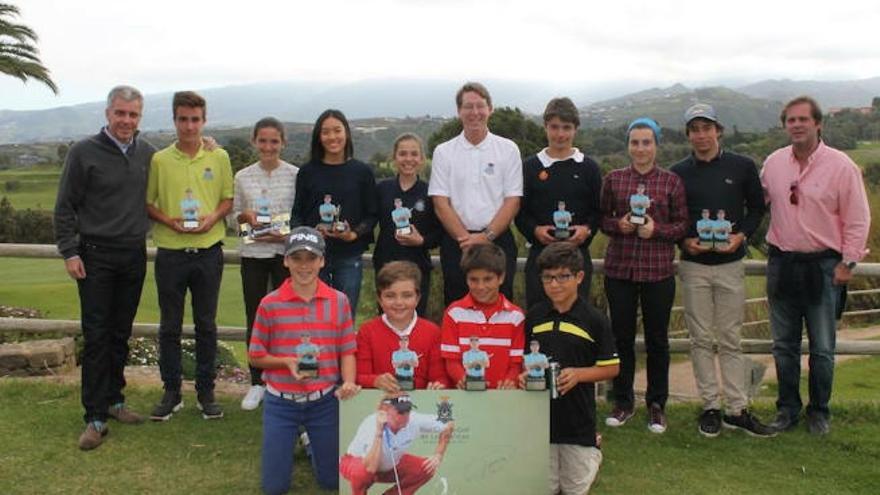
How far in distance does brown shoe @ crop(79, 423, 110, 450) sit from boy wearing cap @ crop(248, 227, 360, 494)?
4.47 ft

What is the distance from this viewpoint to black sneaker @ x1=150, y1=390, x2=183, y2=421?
5.51 m

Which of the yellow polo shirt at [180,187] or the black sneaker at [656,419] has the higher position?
the yellow polo shirt at [180,187]

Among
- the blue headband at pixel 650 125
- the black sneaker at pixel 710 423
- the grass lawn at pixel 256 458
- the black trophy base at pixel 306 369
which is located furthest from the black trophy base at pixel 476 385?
the blue headband at pixel 650 125

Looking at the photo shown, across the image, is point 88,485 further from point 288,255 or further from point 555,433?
point 555,433

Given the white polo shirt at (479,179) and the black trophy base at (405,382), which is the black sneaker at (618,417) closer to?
the white polo shirt at (479,179)

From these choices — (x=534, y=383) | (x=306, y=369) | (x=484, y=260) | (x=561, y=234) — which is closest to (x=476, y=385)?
(x=534, y=383)

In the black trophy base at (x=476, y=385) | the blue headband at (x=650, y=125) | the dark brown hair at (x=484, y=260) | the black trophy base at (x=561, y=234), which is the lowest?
the black trophy base at (x=476, y=385)

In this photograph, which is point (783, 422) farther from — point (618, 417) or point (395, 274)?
point (395, 274)

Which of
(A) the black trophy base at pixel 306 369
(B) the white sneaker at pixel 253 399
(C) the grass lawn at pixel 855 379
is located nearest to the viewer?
(A) the black trophy base at pixel 306 369

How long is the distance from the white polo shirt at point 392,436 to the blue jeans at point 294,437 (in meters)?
0.37

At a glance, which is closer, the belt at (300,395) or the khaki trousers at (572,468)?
the khaki trousers at (572,468)

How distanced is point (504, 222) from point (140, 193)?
2463 millimetres

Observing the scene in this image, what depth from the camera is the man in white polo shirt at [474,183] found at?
5234mm

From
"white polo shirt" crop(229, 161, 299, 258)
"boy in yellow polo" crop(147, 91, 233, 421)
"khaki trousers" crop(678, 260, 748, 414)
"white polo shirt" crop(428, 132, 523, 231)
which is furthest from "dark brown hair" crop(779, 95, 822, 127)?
"boy in yellow polo" crop(147, 91, 233, 421)
